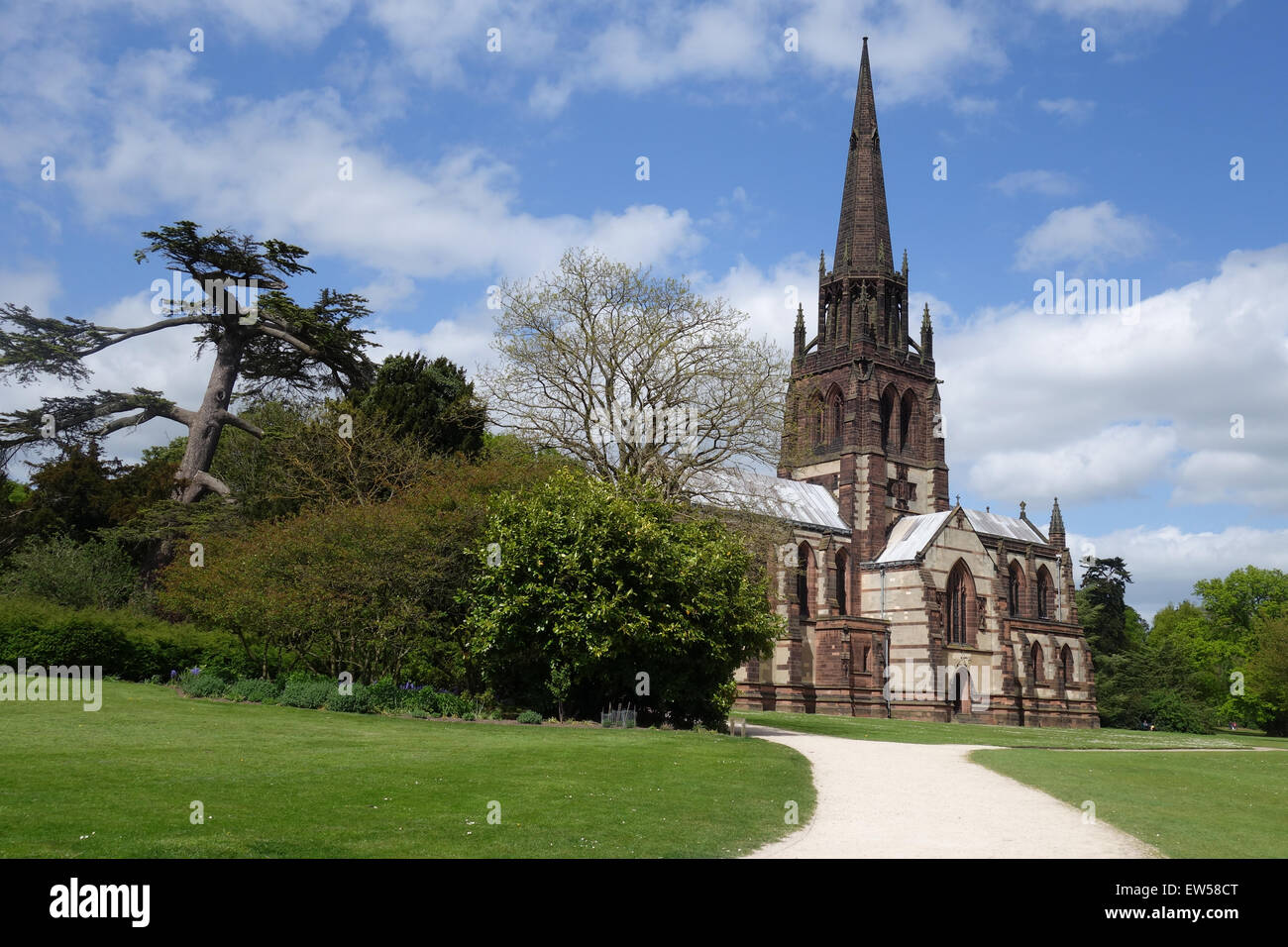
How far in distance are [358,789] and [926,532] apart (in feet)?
170

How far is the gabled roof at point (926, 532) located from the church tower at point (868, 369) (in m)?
1.33

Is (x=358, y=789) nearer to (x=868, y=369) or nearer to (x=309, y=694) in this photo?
(x=309, y=694)

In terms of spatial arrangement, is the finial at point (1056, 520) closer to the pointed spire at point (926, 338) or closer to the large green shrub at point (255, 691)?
the pointed spire at point (926, 338)

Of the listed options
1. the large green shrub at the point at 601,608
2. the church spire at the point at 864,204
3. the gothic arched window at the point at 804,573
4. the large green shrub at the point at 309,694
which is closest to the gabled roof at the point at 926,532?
the gothic arched window at the point at 804,573

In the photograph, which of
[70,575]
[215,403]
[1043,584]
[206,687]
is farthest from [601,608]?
[1043,584]

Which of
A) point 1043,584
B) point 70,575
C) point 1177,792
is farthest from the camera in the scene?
point 1043,584

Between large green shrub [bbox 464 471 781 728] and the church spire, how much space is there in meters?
45.1

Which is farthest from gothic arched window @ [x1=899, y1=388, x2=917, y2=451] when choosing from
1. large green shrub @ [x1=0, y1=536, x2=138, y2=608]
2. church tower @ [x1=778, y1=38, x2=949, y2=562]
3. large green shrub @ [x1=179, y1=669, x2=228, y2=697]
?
large green shrub @ [x1=179, y1=669, x2=228, y2=697]

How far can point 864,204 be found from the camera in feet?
225

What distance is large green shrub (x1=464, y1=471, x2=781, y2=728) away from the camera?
83.1 feet

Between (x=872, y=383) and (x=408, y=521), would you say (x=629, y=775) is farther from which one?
(x=872, y=383)
